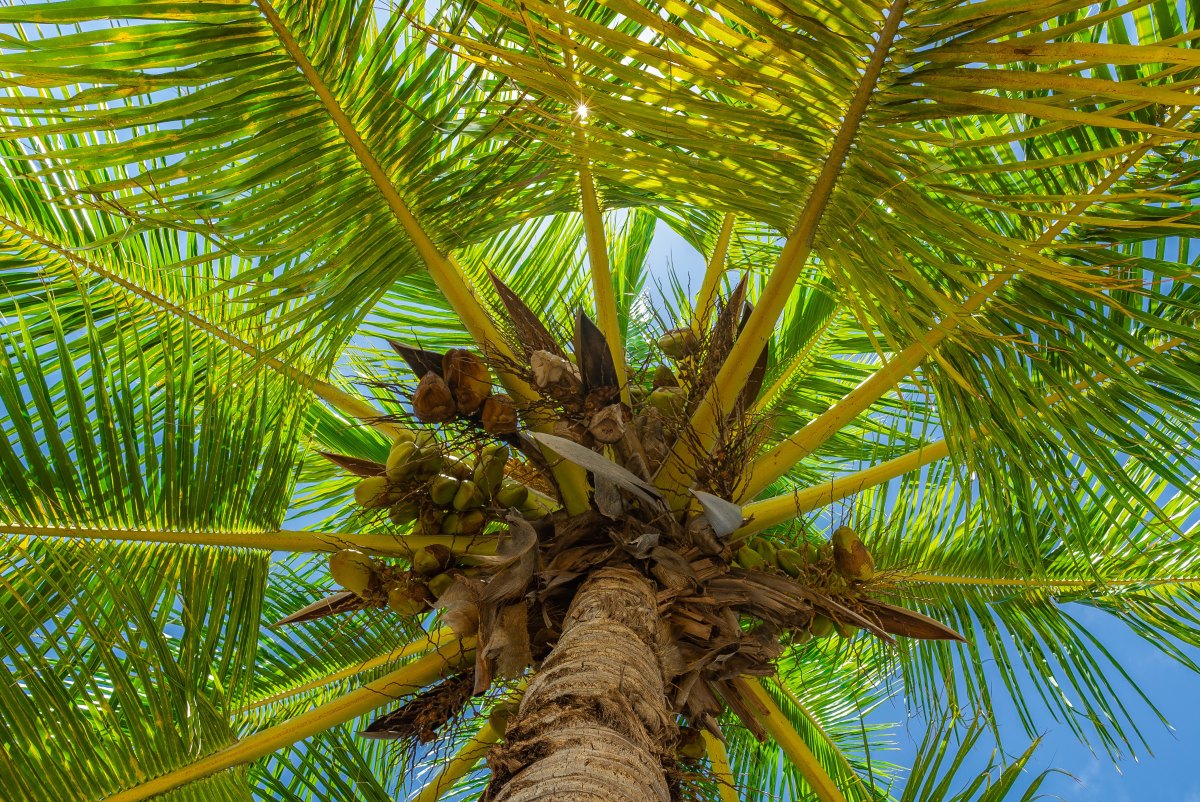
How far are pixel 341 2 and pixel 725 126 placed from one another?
3.33 ft

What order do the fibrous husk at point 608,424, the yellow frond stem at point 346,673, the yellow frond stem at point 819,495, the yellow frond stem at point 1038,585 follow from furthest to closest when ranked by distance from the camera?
the yellow frond stem at point 1038,585
the yellow frond stem at point 346,673
the yellow frond stem at point 819,495
the fibrous husk at point 608,424

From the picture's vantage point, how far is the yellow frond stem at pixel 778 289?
1353 millimetres

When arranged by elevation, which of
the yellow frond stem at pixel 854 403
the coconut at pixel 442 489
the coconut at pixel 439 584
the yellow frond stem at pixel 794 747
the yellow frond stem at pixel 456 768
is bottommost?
the yellow frond stem at pixel 794 747

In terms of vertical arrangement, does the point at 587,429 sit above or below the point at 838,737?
above

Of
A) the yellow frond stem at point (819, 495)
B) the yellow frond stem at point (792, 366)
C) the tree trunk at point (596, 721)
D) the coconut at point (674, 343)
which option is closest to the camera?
the tree trunk at point (596, 721)

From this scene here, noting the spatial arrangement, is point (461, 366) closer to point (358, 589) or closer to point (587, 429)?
point (587, 429)

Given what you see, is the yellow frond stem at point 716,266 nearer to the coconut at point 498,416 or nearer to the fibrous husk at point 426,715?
the coconut at point 498,416

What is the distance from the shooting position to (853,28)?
4.33 feet

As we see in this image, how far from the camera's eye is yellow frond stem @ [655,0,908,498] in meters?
1.35

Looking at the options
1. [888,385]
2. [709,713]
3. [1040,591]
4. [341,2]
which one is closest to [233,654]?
[709,713]

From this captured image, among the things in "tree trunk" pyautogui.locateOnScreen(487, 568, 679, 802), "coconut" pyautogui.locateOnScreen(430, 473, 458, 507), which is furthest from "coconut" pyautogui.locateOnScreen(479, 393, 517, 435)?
"tree trunk" pyautogui.locateOnScreen(487, 568, 679, 802)

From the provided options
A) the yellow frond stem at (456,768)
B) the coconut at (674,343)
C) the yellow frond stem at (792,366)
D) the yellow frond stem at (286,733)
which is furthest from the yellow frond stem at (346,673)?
the yellow frond stem at (792,366)

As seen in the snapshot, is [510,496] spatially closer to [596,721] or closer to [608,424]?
[608,424]

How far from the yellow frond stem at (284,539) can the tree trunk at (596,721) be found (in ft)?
1.59
